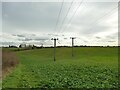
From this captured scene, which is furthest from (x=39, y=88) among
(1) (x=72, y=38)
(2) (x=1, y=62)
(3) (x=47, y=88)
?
(1) (x=72, y=38)

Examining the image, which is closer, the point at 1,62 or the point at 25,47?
the point at 1,62

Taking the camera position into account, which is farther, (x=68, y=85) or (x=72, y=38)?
(x=72, y=38)

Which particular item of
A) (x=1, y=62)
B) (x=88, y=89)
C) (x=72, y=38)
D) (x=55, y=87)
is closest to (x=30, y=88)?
(x=55, y=87)

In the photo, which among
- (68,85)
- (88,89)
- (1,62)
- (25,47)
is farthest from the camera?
(25,47)

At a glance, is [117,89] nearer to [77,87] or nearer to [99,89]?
[99,89]

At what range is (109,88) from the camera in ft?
45.3

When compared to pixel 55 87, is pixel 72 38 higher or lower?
higher

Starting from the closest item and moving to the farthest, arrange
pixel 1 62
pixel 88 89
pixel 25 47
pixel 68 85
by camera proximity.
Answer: pixel 88 89 → pixel 68 85 → pixel 1 62 → pixel 25 47

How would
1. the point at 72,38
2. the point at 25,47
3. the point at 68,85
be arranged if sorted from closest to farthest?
the point at 68,85 < the point at 72,38 < the point at 25,47

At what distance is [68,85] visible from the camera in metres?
14.9

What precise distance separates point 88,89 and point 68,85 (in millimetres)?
1823

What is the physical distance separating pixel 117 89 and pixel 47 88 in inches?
174

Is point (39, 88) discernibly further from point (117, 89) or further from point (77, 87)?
point (117, 89)

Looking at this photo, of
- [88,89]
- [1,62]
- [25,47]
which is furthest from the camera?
[25,47]
